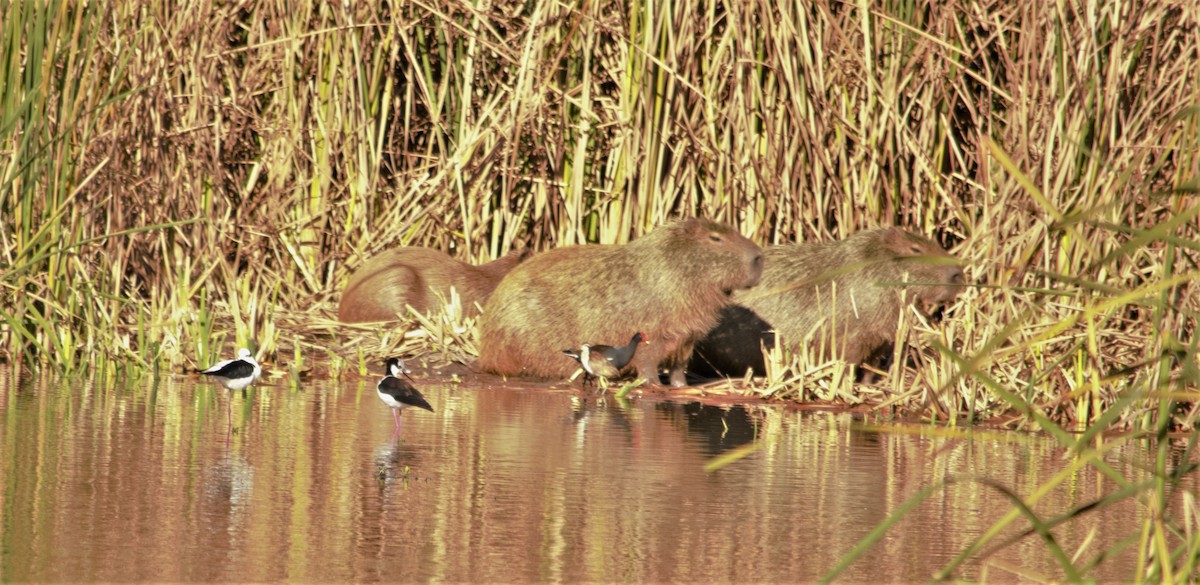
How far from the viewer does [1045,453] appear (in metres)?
4.97

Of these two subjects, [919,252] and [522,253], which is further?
[522,253]

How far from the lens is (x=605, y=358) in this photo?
6750 millimetres

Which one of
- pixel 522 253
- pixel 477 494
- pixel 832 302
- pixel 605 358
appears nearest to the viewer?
pixel 477 494

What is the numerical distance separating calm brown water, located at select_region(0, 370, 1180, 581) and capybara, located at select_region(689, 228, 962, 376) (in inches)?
52.2

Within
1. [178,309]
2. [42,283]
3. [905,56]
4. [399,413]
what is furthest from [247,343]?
[905,56]

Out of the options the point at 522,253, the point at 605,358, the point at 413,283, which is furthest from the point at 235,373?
the point at 522,253

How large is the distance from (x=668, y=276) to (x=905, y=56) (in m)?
1.50

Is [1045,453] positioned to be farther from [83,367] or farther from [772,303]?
[83,367]

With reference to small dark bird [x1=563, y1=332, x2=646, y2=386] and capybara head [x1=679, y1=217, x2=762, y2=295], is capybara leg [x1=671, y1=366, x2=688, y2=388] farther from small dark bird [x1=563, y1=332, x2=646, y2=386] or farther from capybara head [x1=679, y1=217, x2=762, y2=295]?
capybara head [x1=679, y1=217, x2=762, y2=295]

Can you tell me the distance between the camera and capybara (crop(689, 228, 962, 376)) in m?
6.95

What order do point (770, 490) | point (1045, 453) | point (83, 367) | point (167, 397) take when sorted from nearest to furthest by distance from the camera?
1. point (770, 490)
2. point (1045, 453)
3. point (167, 397)
4. point (83, 367)

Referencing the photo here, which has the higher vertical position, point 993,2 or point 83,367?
point 993,2

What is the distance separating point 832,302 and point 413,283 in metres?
→ 2.18

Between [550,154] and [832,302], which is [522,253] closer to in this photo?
[550,154]
